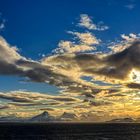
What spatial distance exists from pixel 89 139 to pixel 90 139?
545mm

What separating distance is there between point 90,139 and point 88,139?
40.5 inches

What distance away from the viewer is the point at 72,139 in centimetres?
16212

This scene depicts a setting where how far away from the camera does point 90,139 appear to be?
160 m

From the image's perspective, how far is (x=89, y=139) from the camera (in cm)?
15975

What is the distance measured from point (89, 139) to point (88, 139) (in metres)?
0.49

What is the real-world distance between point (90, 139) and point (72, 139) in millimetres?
8680

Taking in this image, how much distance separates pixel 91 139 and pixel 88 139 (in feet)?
4.64

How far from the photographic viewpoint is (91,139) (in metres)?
160

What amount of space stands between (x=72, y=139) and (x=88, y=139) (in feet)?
25.8

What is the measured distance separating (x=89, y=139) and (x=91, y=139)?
934 mm

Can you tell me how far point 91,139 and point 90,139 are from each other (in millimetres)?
519
